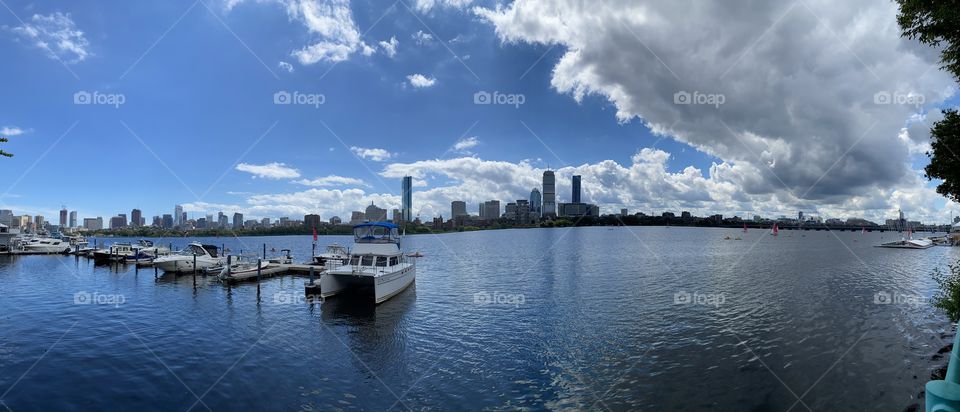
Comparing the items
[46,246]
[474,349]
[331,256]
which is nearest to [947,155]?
[474,349]

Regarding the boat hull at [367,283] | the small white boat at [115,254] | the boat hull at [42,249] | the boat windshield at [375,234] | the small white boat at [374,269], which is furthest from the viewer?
the boat hull at [42,249]

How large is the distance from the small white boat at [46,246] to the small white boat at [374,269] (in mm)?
80081

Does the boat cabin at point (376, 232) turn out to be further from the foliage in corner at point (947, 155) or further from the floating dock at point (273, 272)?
the foliage in corner at point (947, 155)

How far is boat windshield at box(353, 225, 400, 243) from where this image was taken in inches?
1515

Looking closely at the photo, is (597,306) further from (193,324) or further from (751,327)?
(193,324)

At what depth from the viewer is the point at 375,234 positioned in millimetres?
41250

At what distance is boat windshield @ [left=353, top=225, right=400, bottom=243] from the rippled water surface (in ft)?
18.0

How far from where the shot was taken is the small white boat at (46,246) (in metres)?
80.1

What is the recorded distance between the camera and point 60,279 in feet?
150

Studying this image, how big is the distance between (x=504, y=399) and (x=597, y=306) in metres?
18.2

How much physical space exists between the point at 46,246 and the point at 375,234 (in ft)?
269

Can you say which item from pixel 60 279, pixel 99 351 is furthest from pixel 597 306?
pixel 60 279

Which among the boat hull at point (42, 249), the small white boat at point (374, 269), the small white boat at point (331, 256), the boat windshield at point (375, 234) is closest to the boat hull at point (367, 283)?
the small white boat at point (374, 269)

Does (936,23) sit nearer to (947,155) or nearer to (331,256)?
(947,155)
